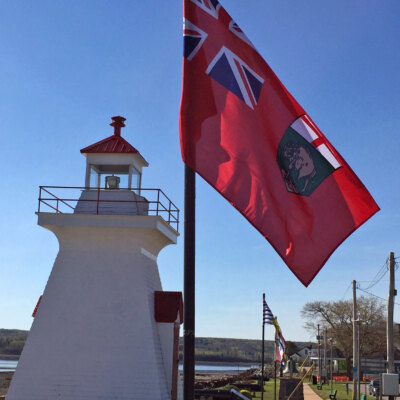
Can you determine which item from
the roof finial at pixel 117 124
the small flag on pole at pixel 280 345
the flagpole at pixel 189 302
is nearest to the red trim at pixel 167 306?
the roof finial at pixel 117 124

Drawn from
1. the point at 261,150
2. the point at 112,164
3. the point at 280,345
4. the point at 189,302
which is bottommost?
the point at 280,345

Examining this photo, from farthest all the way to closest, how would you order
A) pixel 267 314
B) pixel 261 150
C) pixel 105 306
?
1. pixel 267 314
2. pixel 105 306
3. pixel 261 150

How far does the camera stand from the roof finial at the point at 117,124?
20.2m

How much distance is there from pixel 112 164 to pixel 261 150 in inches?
476

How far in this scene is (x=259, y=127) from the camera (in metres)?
8.30

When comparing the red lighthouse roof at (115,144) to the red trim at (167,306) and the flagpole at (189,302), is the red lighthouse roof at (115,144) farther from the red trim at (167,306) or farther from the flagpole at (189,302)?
the flagpole at (189,302)

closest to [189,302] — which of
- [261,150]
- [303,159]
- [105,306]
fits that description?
[261,150]

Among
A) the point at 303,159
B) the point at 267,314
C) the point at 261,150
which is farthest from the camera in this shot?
the point at 267,314

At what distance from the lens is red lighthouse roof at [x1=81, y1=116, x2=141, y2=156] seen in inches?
770

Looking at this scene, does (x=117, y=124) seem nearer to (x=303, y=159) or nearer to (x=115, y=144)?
(x=115, y=144)

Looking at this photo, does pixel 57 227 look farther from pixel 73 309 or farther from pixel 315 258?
pixel 315 258

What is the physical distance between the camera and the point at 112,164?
64.6 feet

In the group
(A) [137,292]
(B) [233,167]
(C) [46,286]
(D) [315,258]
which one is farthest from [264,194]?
(C) [46,286]

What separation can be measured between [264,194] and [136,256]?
11.2 meters
